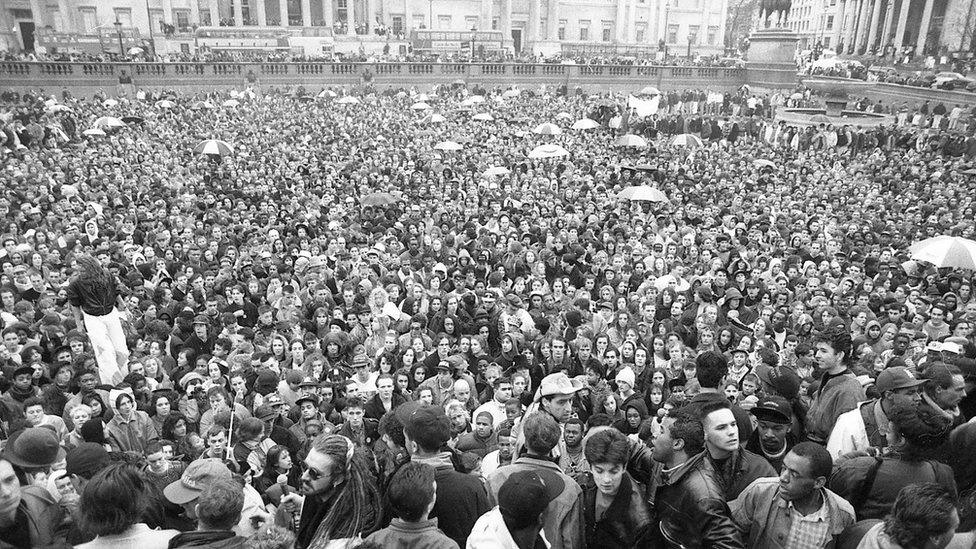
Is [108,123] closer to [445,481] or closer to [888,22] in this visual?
[445,481]

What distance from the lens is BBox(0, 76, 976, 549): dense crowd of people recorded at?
12.6 feet

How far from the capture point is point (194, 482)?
4340 mm

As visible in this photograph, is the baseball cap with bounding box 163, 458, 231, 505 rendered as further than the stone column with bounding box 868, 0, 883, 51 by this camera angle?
No

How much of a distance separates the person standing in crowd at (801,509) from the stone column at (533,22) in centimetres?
7010

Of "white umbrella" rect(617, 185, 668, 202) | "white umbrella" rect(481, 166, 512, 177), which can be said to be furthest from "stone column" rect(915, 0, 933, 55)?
"white umbrella" rect(617, 185, 668, 202)

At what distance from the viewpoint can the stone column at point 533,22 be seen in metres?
69.8

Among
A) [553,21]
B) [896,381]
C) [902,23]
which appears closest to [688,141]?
[896,381]

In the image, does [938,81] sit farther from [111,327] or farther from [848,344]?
[111,327]

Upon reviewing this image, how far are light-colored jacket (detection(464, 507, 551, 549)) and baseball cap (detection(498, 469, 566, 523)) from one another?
6cm

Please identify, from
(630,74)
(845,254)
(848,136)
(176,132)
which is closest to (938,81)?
(848,136)

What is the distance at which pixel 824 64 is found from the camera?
49344 mm

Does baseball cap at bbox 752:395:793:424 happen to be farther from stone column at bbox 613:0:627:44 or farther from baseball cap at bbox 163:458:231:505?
stone column at bbox 613:0:627:44

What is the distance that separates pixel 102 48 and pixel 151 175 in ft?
115

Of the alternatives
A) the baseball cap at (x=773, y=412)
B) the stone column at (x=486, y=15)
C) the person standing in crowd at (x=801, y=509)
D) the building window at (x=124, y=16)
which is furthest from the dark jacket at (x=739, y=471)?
the stone column at (x=486, y=15)
